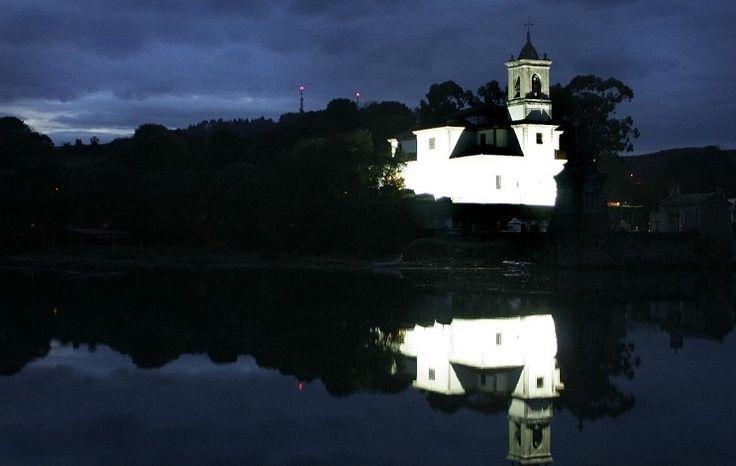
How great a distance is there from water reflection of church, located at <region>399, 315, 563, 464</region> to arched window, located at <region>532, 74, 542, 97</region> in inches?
1890

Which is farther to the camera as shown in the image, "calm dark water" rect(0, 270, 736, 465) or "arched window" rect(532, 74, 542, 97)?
"arched window" rect(532, 74, 542, 97)

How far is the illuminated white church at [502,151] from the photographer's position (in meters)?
73.4

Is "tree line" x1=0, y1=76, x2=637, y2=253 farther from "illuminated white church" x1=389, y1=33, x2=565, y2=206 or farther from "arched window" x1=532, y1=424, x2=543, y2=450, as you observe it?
"arched window" x1=532, y1=424, x2=543, y2=450

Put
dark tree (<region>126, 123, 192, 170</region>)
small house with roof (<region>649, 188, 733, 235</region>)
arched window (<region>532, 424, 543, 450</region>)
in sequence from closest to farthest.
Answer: arched window (<region>532, 424, 543, 450</region>) < small house with roof (<region>649, 188, 733, 235</region>) < dark tree (<region>126, 123, 192, 170</region>)

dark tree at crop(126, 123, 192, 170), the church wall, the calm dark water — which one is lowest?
the calm dark water

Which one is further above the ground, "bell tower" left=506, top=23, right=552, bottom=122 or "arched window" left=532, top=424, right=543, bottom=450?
"bell tower" left=506, top=23, right=552, bottom=122

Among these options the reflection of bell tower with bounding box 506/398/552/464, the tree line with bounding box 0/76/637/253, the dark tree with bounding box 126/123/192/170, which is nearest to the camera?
the reflection of bell tower with bounding box 506/398/552/464

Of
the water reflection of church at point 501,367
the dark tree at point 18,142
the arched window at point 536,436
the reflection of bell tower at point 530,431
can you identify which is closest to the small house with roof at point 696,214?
the water reflection of church at point 501,367

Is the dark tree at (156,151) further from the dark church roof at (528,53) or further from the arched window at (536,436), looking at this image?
the arched window at (536,436)

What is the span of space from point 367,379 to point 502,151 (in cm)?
5396

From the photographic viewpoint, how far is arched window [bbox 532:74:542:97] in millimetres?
77500

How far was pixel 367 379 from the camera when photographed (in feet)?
70.8

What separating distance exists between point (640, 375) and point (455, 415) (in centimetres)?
599

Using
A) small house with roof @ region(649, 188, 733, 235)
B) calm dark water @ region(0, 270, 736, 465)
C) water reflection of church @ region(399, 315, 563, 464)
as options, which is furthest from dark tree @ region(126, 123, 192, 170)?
water reflection of church @ region(399, 315, 563, 464)
